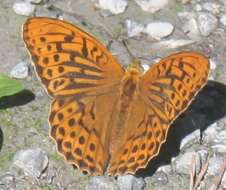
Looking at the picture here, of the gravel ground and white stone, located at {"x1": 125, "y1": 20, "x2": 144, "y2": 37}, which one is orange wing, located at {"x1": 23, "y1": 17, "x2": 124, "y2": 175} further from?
white stone, located at {"x1": 125, "y1": 20, "x2": 144, "y2": 37}

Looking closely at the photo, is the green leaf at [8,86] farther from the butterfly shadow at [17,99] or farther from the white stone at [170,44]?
the white stone at [170,44]

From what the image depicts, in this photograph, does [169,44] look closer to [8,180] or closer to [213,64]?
[213,64]

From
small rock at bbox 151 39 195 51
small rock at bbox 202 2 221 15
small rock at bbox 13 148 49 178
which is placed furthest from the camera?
small rock at bbox 202 2 221 15

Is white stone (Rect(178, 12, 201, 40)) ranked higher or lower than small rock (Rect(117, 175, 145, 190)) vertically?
higher

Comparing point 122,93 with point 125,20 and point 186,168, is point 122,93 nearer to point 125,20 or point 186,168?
point 186,168

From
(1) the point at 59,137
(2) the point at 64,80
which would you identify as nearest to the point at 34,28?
(2) the point at 64,80

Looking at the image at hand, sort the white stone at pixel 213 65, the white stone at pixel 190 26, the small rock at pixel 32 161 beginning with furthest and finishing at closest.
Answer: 1. the white stone at pixel 190 26
2. the white stone at pixel 213 65
3. the small rock at pixel 32 161

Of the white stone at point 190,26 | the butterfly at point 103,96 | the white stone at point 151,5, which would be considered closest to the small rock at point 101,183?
the butterfly at point 103,96

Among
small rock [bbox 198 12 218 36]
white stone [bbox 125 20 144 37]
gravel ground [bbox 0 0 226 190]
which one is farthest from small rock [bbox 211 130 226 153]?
→ white stone [bbox 125 20 144 37]
